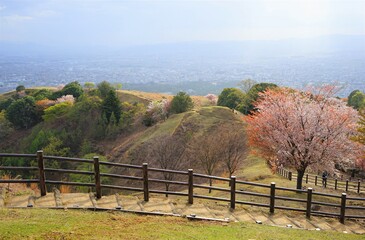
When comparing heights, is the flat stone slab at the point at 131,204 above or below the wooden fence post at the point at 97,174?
below

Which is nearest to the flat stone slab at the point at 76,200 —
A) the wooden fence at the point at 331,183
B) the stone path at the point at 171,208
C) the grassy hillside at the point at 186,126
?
the stone path at the point at 171,208

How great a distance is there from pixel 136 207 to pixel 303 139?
1280 cm

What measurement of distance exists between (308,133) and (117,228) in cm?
1449

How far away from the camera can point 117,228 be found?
7680mm

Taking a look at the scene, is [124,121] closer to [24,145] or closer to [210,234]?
[24,145]

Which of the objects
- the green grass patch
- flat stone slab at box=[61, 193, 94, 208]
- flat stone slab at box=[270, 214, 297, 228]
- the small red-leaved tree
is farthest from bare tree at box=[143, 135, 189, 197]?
the green grass patch

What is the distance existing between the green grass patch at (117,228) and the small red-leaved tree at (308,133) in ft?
32.9

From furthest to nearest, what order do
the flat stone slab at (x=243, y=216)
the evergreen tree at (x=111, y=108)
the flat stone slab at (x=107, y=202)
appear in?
the evergreen tree at (x=111, y=108) → the flat stone slab at (x=243, y=216) → the flat stone slab at (x=107, y=202)

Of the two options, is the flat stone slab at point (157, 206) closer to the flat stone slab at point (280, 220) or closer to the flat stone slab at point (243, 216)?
the flat stone slab at point (243, 216)

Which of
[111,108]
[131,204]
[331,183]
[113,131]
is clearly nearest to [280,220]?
[131,204]

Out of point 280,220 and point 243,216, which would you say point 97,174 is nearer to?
point 243,216

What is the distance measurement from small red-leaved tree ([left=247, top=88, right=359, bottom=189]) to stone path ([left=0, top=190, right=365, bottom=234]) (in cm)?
750

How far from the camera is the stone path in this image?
9242 millimetres

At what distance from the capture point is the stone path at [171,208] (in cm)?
924
